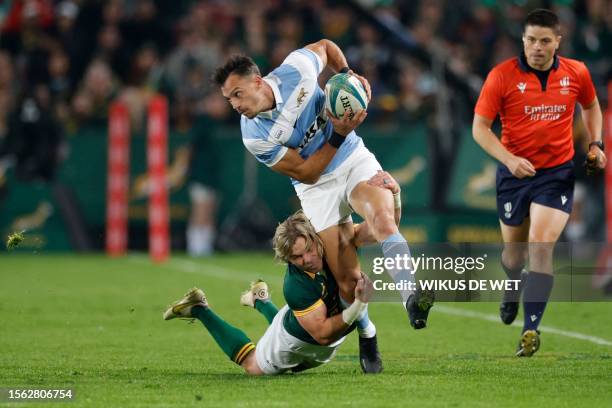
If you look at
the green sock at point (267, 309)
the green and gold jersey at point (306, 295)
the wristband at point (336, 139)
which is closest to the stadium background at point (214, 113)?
the green sock at point (267, 309)

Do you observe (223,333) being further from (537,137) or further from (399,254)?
(537,137)

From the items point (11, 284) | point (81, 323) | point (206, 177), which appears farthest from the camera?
point (206, 177)

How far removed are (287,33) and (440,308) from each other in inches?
320

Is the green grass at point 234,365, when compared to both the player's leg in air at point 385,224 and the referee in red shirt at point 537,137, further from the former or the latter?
the referee in red shirt at point 537,137

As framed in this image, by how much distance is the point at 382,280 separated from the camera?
29.7 feet

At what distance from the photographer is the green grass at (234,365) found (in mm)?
7473

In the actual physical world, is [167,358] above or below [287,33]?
below

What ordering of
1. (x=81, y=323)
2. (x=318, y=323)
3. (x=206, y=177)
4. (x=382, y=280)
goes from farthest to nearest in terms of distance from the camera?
1. (x=206, y=177)
2. (x=81, y=323)
3. (x=382, y=280)
4. (x=318, y=323)

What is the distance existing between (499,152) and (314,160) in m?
1.54

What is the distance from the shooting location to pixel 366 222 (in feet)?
29.4

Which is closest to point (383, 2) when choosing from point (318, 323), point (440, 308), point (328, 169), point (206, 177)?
point (206, 177)

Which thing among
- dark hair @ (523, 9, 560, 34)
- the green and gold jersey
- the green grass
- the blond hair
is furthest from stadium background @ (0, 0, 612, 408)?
the blond hair

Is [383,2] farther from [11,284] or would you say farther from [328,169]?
[328,169]

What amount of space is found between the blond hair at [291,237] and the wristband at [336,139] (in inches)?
27.9
